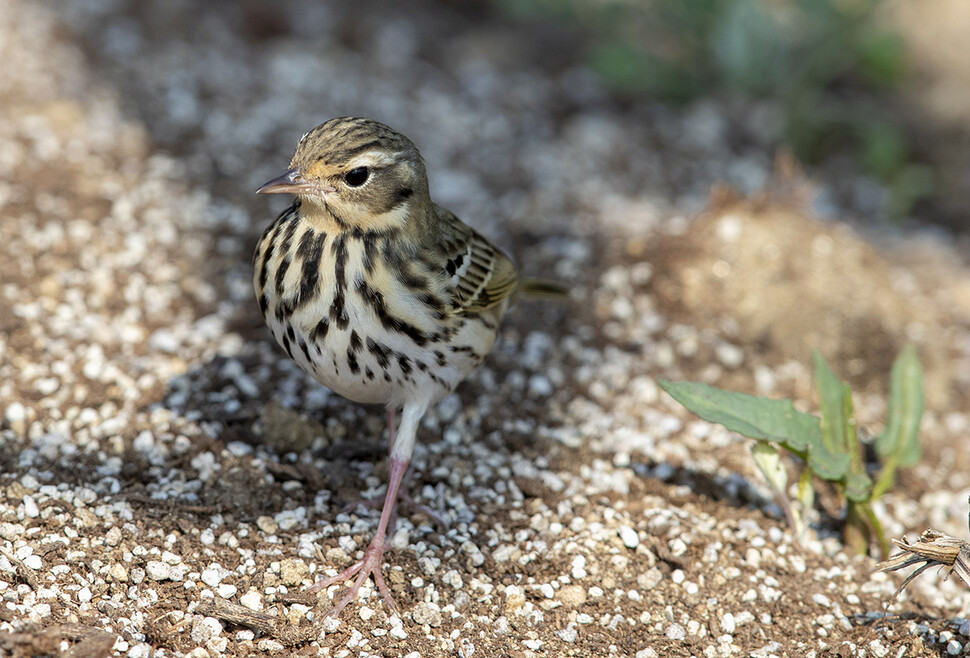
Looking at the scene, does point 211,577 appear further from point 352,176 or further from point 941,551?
point 941,551

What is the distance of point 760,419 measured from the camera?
4090mm

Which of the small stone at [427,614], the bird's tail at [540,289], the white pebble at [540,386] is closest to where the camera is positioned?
the small stone at [427,614]

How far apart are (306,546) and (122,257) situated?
91.0 inches

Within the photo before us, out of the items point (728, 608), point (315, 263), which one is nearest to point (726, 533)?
point (728, 608)

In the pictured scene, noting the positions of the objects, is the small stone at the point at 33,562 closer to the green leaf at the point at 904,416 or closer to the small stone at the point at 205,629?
the small stone at the point at 205,629

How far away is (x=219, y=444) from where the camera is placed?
442 cm

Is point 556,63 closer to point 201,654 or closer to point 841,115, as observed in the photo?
point 841,115

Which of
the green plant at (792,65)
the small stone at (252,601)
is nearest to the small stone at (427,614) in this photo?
the small stone at (252,601)

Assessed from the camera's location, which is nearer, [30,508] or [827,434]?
[30,508]

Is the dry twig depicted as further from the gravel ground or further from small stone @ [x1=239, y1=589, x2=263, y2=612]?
small stone @ [x1=239, y1=589, x2=263, y2=612]

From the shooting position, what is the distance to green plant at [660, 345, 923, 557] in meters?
4.08

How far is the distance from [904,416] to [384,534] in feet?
7.83

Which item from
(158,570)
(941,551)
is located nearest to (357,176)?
(158,570)

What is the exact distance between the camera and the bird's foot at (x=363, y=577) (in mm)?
3736
